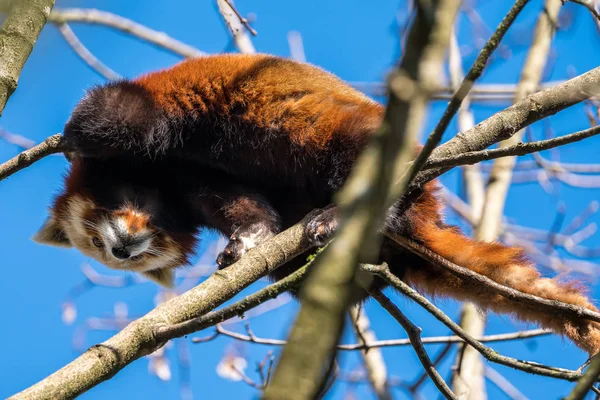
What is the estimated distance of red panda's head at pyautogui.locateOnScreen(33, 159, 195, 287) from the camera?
459 cm

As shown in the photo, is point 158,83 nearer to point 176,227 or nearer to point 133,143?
point 133,143

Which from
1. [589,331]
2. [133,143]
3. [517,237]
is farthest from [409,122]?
[517,237]

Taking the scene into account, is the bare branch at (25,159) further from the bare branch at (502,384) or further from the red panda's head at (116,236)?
the bare branch at (502,384)

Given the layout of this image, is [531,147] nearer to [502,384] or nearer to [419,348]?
[419,348]

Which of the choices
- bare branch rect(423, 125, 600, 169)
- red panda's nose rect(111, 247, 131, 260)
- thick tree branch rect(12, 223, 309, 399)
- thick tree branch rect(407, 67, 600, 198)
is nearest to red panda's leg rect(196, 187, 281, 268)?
red panda's nose rect(111, 247, 131, 260)

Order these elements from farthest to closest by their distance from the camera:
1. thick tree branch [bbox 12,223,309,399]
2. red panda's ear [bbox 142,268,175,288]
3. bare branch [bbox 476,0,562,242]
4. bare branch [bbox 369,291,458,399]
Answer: bare branch [bbox 476,0,562,242], red panda's ear [bbox 142,268,175,288], bare branch [bbox 369,291,458,399], thick tree branch [bbox 12,223,309,399]

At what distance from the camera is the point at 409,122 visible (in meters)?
1.17

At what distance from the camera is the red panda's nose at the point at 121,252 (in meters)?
4.62

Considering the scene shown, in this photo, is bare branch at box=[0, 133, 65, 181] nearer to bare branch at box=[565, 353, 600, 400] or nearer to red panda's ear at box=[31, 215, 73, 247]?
red panda's ear at box=[31, 215, 73, 247]

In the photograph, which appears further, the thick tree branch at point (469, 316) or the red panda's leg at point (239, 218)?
the thick tree branch at point (469, 316)

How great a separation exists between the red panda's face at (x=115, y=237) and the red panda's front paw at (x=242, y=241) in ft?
2.70

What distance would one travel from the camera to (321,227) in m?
3.23

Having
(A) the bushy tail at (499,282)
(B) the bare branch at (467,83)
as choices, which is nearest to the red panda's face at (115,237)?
(A) the bushy tail at (499,282)

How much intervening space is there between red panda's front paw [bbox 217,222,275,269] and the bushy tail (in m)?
0.90
